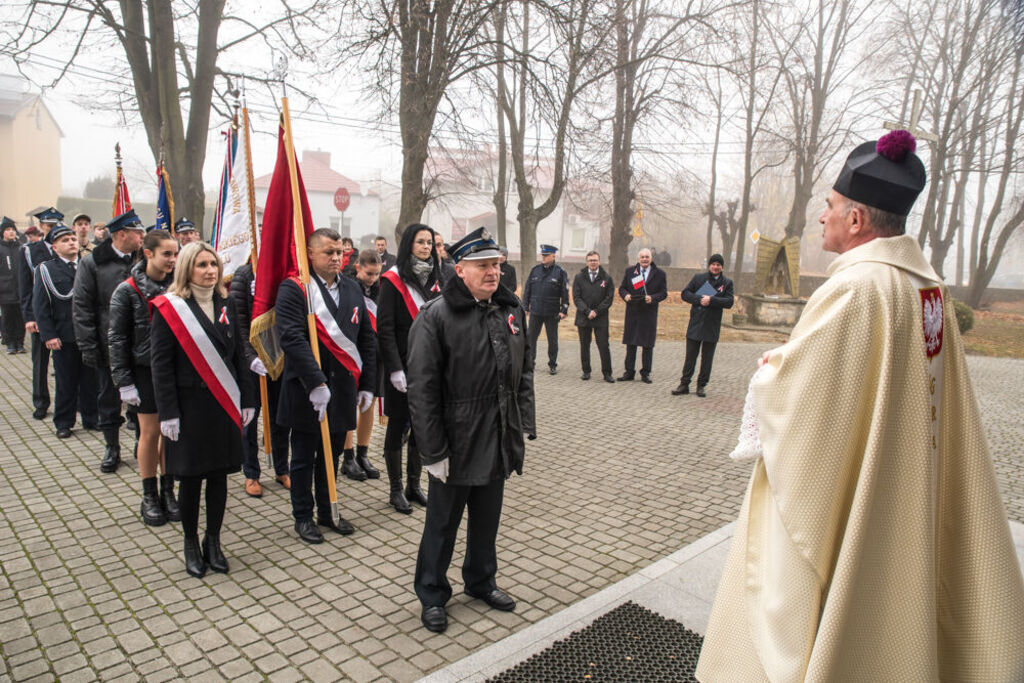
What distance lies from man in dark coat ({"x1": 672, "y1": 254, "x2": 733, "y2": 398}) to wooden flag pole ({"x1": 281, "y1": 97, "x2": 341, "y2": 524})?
6203 millimetres

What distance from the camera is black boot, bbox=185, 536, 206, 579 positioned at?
419 cm

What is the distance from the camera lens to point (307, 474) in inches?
188

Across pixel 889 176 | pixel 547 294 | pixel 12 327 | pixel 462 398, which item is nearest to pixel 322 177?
pixel 12 327

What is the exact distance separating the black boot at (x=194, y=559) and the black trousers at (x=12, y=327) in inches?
405

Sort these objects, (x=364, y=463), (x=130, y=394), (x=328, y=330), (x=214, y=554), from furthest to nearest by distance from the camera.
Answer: (x=364, y=463) < (x=328, y=330) < (x=130, y=394) < (x=214, y=554)

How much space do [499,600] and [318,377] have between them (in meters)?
1.81

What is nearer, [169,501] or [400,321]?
[169,501]

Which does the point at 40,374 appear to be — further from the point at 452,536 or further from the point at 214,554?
the point at 452,536

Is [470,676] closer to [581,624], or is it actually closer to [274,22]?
[581,624]

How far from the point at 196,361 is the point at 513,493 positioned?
285cm

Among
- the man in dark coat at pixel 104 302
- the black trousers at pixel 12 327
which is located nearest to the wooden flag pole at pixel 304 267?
the man in dark coat at pixel 104 302

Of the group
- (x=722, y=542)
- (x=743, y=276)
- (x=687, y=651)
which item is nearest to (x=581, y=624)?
(x=687, y=651)

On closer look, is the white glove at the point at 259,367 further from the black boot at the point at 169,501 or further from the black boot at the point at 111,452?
the black boot at the point at 111,452

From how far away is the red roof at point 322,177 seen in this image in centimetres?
6188
